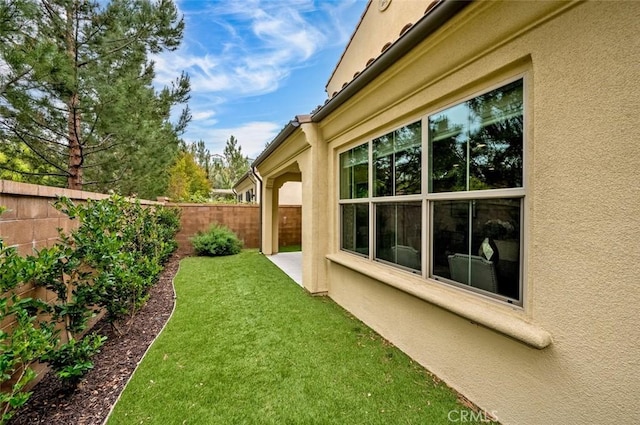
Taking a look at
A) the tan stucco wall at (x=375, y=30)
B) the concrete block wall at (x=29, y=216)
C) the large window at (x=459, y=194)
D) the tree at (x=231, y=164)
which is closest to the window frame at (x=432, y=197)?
the large window at (x=459, y=194)

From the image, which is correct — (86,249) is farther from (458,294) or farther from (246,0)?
(246,0)

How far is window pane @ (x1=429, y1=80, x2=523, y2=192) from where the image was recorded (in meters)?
2.86

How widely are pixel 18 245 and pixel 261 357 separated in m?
3.11

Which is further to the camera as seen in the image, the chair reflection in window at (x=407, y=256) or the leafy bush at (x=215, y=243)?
the leafy bush at (x=215, y=243)

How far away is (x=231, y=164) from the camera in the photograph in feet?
175

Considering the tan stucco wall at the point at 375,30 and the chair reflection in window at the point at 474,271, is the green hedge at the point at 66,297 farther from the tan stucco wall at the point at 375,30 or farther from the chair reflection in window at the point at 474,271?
the tan stucco wall at the point at 375,30

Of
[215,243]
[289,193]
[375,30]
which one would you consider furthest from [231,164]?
[375,30]

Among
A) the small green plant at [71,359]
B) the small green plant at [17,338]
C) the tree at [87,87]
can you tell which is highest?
the tree at [87,87]

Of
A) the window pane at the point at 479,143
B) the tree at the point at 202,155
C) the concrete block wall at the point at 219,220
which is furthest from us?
the tree at the point at 202,155

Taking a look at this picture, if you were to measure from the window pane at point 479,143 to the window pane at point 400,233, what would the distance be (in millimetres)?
625

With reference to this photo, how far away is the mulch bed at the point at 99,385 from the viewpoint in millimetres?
2916

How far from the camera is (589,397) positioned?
2166mm

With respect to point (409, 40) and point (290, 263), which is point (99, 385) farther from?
point (290, 263)

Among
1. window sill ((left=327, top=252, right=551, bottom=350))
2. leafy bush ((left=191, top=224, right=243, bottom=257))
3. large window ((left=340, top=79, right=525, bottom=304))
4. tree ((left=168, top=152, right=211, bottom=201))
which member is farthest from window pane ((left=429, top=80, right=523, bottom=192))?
tree ((left=168, top=152, right=211, bottom=201))
